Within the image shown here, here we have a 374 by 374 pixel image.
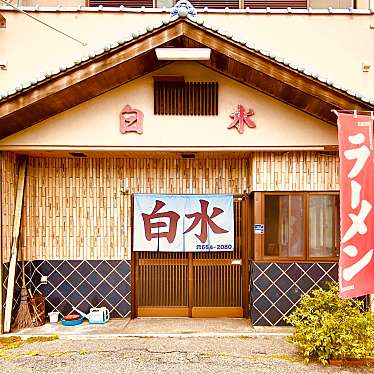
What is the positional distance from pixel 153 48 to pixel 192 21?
77 centimetres

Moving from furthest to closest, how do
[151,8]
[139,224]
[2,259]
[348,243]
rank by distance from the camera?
1. [151,8]
2. [139,224]
3. [2,259]
4. [348,243]

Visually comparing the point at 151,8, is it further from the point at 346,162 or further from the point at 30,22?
the point at 346,162

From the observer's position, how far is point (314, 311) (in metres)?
6.73

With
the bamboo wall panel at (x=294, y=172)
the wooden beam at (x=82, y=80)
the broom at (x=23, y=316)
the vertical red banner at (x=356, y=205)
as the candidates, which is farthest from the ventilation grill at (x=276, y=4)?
the broom at (x=23, y=316)

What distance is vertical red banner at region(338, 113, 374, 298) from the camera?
6.16 metres

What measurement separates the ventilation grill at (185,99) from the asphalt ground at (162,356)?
4.09 meters

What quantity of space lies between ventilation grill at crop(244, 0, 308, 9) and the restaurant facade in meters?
0.73

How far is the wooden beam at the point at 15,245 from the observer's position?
792 centimetres

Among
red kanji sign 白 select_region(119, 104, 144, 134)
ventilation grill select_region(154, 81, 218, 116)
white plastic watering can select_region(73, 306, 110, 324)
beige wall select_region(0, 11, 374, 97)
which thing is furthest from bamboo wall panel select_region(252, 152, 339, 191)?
white plastic watering can select_region(73, 306, 110, 324)

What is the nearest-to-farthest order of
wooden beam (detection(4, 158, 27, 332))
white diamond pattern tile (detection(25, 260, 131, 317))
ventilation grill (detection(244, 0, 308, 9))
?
wooden beam (detection(4, 158, 27, 332)), white diamond pattern tile (detection(25, 260, 131, 317)), ventilation grill (detection(244, 0, 308, 9))

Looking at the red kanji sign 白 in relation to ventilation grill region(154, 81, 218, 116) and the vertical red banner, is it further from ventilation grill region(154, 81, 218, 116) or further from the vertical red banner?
the vertical red banner

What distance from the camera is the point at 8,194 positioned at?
26.8 feet

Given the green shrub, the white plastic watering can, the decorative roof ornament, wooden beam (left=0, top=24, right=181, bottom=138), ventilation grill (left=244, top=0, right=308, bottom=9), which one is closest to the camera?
the green shrub

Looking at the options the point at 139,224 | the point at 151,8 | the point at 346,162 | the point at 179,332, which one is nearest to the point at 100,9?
the point at 151,8
